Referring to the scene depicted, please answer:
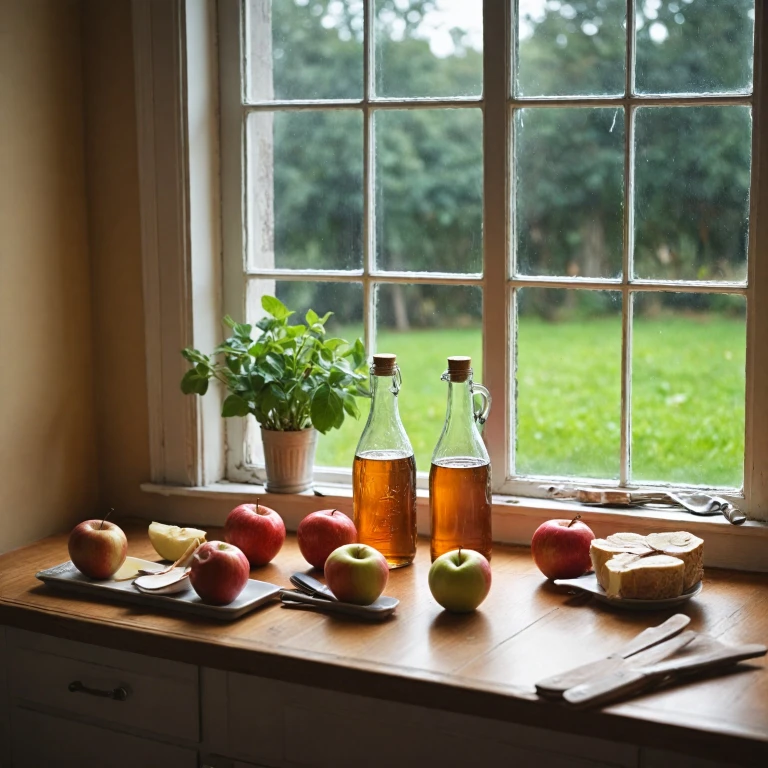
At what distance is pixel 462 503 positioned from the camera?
1845 millimetres

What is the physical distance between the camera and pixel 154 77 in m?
2.10

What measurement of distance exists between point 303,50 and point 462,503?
3.39 feet

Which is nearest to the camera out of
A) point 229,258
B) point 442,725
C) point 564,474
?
point 442,725

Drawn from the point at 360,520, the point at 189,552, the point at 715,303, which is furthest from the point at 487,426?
the point at 189,552

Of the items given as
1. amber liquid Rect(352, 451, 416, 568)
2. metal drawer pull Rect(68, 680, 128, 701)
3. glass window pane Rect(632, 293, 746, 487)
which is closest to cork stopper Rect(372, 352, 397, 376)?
amber liquid Rect(352, 451, 416, 568)

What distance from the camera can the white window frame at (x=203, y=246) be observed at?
6.53 ft

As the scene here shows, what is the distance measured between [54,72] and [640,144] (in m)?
1.19

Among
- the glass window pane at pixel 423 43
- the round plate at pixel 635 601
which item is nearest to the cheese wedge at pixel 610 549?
the round plate at pixel 635 601

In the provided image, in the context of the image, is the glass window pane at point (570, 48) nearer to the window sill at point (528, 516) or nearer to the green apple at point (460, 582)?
the window sill at point (528, 516)

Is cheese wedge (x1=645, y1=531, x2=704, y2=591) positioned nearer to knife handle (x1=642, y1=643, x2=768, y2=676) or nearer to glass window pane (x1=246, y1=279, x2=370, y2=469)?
knife handle (x1=642, y1=643, x2=768, y2=676)

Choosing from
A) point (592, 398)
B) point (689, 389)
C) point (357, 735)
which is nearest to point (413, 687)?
point (357, 735)

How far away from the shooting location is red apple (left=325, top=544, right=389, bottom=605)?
1645 millimetres

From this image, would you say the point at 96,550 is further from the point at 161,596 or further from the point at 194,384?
the point at 194,384

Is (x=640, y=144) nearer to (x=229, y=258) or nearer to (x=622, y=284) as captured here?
(x=622, y=284)
